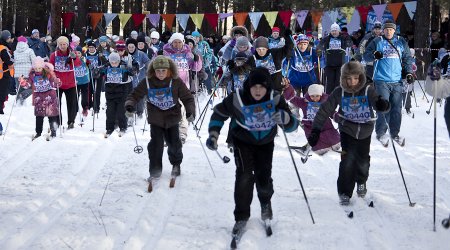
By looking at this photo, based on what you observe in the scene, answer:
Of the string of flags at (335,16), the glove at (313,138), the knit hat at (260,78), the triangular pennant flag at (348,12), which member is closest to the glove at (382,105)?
the glove at (313,138)

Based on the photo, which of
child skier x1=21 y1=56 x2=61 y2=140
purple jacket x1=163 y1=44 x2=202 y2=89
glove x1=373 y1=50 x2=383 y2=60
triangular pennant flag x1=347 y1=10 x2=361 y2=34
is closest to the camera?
glove x1=373 y1=50 x2=383 y2=60

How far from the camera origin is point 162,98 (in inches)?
270

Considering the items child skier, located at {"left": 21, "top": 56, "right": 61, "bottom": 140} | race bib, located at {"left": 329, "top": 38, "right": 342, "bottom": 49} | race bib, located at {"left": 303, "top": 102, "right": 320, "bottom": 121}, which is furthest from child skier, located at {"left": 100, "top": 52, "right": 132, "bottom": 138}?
race bib, located at {"left": 329, "top": 38, "right": 342, "bottom": 49}

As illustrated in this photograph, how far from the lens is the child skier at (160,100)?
674cm

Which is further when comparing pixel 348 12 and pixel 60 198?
pixel 348 12

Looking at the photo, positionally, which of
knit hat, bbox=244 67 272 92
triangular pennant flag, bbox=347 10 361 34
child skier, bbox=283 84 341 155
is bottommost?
child skier, bbox=283 84 341 155

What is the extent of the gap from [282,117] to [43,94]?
20.8 feet

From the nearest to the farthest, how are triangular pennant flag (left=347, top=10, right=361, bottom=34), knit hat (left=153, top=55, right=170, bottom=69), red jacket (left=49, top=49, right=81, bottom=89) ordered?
1. knit hat (left=153, top=55, right=170, bottom=69)
2. red jacket (left=49, top=49, right=81, bottom=89)
3. triangular pennant flag (left=347, top=10, right=361, bottom=34)

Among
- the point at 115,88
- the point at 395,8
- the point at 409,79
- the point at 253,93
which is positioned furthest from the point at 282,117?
the point at 395,8

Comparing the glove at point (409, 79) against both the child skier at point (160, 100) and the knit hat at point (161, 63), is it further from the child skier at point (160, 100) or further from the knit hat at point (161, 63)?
the knit hat at point (161, 63)

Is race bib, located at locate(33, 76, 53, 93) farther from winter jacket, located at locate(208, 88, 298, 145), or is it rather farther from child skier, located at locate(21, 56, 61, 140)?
winter jacket, located at locate(208, 88, 298, 145)

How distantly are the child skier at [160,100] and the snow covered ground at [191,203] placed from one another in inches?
16.4

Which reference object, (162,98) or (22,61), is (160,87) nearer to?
(162,98)

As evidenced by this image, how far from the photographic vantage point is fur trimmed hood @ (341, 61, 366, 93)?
583 cm
